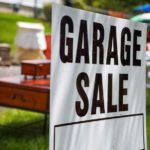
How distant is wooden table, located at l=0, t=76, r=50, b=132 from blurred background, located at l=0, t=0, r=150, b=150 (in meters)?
0.39

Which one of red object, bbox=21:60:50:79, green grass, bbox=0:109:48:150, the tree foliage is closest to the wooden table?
red object, bbox=21:60:50:79

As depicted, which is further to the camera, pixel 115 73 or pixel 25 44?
pixel 25 44

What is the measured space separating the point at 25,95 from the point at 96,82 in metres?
3.20

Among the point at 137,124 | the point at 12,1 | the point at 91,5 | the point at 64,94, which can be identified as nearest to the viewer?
the point at 64,94

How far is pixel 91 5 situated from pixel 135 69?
34388 millimetres

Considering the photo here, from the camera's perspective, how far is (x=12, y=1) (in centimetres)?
3388

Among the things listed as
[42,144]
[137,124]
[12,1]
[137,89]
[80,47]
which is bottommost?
[42,144]

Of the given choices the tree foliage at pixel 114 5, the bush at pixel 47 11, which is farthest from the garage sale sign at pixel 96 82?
the tree foliage at pixel 114 5

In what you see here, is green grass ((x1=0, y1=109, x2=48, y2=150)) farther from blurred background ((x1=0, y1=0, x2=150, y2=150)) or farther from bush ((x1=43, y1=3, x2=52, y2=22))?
bush ((x1=43, y1=3, x2=52, y2=22))

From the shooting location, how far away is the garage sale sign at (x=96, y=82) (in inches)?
117

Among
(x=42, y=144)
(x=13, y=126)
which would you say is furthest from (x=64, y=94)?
(x=13, y=126)

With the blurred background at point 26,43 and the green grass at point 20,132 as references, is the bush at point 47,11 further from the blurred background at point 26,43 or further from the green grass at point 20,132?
the green grass at point 20,132

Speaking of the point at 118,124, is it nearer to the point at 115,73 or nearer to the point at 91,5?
the point at 115,73

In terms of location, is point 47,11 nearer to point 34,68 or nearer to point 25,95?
point 34,68
